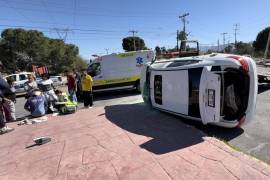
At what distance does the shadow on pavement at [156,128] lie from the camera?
576 centimetres

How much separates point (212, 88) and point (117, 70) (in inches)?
395

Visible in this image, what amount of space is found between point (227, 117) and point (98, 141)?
3.12m

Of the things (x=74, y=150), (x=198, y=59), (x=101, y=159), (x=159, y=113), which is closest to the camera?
(x=101, y=159)

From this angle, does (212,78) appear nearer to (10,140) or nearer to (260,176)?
(260,176)

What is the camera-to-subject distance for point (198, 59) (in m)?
6.93

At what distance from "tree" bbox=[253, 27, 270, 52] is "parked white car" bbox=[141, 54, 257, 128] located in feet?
196

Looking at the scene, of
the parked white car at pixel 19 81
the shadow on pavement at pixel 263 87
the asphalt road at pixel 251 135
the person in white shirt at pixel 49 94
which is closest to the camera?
the asphalt road at pixel 251 135

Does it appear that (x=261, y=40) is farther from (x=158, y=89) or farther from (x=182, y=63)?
(x=182, y=63)

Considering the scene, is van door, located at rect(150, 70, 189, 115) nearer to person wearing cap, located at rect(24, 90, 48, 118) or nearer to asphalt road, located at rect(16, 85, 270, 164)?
asphalt road, located at rect(16, 85, 270, 164)

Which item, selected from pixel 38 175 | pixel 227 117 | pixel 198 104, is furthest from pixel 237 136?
pixel 38 175

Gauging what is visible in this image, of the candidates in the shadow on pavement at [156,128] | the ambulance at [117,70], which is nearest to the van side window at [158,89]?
the shadow on pavement at [156,128]

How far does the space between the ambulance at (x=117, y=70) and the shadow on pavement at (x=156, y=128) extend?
5628mm

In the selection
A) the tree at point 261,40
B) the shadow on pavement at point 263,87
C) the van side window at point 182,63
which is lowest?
the shadow on pavement at point 263,87

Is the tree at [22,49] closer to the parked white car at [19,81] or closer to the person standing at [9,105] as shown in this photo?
the parked white car at [19,81]
